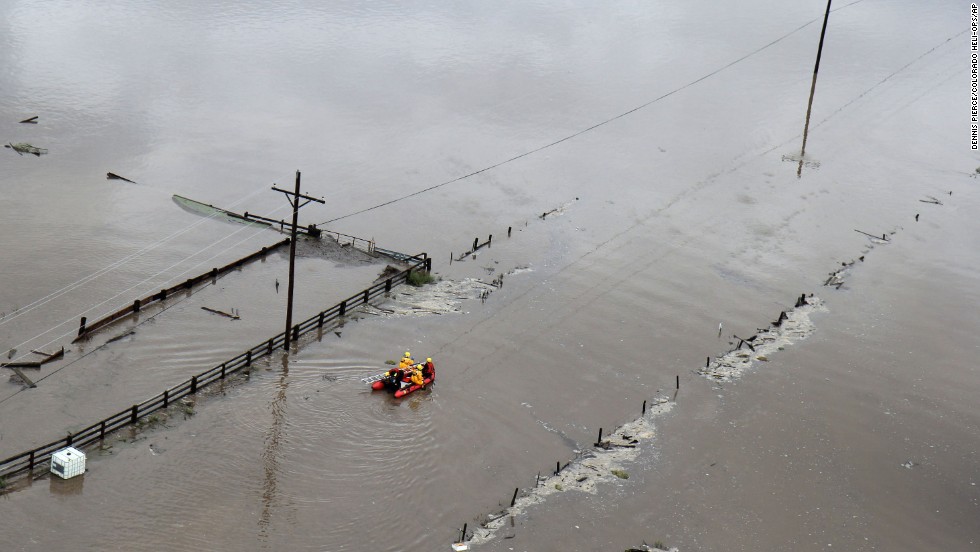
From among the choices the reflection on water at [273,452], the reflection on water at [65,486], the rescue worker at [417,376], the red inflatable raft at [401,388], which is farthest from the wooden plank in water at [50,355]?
the rescue worker at [417,376]

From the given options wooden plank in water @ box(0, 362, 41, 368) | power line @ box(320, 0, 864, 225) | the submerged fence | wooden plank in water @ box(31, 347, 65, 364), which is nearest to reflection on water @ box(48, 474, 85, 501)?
the submerged fence

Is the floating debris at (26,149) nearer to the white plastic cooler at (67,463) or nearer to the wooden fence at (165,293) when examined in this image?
the wooden fence at (165,293)

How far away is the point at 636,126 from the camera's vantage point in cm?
6047

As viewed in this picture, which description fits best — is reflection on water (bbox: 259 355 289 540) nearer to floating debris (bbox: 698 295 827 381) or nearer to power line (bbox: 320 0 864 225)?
floating debris (bbox: 698 295 827 381)

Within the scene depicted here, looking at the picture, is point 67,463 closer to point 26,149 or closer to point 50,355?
point 50,355

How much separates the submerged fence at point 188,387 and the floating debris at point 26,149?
2113 cm

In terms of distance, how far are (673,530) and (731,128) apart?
40.3 m

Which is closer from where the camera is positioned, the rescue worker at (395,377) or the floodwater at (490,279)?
the floodwater at (490,279)

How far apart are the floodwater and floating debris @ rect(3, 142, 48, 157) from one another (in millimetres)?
760

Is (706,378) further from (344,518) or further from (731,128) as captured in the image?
(731,128)

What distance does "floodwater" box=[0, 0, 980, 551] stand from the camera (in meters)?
25.4

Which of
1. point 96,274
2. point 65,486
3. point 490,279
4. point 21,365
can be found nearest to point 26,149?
point 96,274

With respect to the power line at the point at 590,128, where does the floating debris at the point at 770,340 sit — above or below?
below

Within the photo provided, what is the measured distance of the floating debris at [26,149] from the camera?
4728cm
